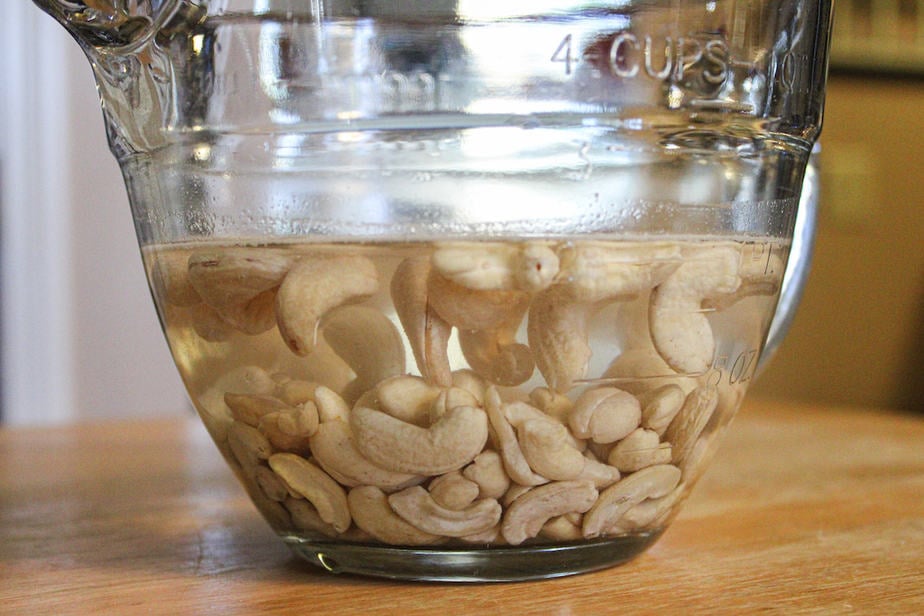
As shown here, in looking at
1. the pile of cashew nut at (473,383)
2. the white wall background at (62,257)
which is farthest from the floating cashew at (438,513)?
the white wall background at (62,257)

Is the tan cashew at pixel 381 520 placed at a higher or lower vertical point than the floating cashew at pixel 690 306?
lower

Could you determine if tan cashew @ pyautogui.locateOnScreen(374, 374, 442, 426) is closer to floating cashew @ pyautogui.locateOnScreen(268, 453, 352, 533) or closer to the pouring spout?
floating cashew @ pyautogui.locateOnScreen(268, 453, 352, 533)

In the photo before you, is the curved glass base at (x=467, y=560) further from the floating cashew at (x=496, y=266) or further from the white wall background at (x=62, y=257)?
the white wall background at (x=62, y=257)

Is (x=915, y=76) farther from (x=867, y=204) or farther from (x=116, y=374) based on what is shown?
(x=116, y=374)

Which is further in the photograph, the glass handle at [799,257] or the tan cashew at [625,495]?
the glass handle at [799,257]

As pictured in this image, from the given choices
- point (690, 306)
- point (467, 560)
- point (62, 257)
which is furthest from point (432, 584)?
point (62, 257)

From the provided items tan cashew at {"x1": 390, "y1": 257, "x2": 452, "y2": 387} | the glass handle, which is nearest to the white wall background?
the glass handle

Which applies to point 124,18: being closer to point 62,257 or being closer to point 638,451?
point 638,451

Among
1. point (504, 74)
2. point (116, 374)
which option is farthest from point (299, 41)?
point (116, 374)
